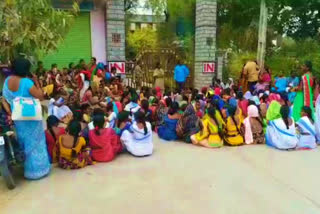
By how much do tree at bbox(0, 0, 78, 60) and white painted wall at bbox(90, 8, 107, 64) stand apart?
5322 millimetres

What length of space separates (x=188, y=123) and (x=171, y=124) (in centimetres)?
32

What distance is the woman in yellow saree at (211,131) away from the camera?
4996mm

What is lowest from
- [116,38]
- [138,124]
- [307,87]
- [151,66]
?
[138,124]

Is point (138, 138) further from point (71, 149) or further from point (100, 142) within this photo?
point (71, 149)

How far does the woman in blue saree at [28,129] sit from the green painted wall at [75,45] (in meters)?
5.93

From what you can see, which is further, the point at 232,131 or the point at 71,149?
the point at 232,131

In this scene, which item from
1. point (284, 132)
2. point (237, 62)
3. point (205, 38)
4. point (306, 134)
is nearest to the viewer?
point (284, 132)

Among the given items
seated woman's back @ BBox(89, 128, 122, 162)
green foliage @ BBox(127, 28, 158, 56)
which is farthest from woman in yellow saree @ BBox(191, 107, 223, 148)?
green foliage @ BBox(127, 28, 158, 56)

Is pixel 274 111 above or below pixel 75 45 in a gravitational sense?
below

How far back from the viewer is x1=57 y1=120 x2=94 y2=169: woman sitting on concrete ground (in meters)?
3.99

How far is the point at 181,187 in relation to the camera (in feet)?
11.6

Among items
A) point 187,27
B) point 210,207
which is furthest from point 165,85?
point 210,207

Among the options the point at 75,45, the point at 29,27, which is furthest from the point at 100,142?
the point at 75,45

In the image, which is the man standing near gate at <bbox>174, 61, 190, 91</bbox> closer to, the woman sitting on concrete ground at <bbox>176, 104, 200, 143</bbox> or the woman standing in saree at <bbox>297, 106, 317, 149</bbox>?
the woman sitting on concrete ground at <bbox>176, 104, 200, 143</bbox>
